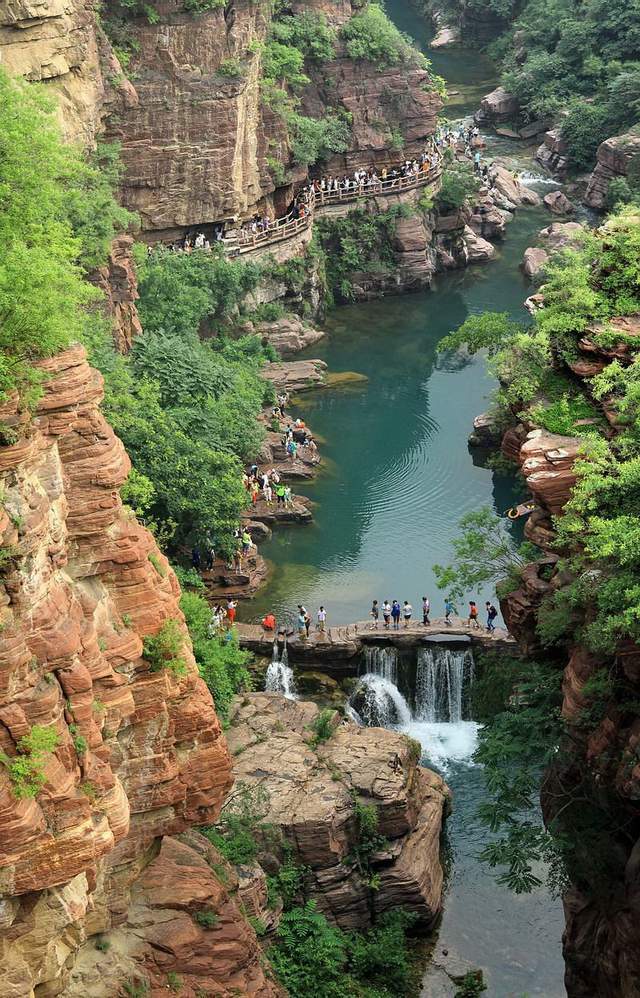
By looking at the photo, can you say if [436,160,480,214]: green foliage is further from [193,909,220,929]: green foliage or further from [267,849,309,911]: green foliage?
[193,909,220,929]: green foliage

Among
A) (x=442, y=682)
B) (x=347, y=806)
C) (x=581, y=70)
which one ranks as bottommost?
(x=442, y=682)

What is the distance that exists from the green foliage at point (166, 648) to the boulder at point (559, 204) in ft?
202

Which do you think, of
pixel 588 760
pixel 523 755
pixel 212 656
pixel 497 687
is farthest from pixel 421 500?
pixel 588 760

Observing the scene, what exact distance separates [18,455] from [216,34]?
146 ft

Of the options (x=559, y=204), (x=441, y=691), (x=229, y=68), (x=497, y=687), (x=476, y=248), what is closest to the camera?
(x=497, y=687)

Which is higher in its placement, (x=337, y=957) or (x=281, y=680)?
(x=281, y=680)

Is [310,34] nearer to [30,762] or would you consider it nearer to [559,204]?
[559,204]

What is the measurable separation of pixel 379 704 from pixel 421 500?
11993 millimetres

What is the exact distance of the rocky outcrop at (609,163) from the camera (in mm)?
75312

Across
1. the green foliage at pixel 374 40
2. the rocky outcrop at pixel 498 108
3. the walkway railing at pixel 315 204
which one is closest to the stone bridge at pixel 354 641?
the walkway railing at pixel 315 204

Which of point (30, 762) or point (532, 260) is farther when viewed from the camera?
point (532, 260)

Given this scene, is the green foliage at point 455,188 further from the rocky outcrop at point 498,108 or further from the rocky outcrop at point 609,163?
the rocky outcrop at point 498,108

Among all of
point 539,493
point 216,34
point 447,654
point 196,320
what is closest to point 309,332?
point 196,320

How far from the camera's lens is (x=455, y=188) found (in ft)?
243
